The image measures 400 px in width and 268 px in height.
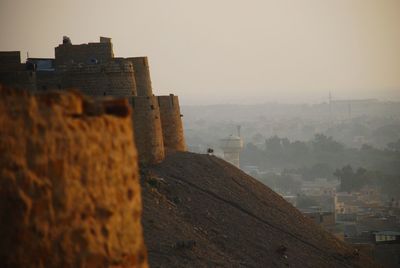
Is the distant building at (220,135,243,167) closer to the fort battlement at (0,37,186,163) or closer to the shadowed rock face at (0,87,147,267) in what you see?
A: the fort battlement at (0,37,186,163)

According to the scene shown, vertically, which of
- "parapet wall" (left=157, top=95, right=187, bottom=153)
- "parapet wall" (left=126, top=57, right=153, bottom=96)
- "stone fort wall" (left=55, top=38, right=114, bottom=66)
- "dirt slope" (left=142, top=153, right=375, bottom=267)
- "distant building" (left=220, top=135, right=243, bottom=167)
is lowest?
"distant building" (left=220, top=135, right=243, bottom=167)

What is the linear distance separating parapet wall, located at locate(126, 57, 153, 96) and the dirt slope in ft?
4.21

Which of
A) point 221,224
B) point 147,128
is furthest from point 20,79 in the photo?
point 221,224

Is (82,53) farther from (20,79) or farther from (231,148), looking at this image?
(231,148)

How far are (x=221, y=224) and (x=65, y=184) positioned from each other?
42.5 feet

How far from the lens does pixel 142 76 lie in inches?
829

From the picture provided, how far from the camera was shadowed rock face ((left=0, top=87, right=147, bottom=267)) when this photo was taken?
18.9 feet

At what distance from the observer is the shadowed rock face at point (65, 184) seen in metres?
5.75

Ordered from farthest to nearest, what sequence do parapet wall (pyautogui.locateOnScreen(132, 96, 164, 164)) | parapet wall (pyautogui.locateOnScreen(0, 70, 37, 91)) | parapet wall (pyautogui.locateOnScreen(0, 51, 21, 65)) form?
parapet wall (pyautogui.locateOnScreen(132, 96, 164, 164)) → parapet wall (pyautogui.locateOnScreen(0, 51, 21, 65)) → parapet wall (pyautogui.locateOnScreen(0, 70, 37, 91))

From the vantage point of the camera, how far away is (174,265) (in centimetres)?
1552

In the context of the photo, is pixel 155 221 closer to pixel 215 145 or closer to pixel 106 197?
pixel 106 197

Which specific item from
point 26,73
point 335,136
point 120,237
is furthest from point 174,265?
point 335,136

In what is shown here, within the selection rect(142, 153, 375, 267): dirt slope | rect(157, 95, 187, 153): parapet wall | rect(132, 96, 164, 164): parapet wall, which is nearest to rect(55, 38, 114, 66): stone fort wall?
rect(132, 96, 164, 164): parapet wall

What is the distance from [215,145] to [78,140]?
114 metres
